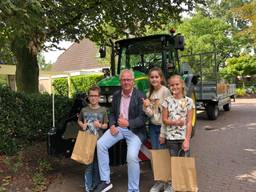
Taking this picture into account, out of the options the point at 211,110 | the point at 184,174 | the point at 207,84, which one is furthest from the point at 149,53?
the point at 211,110

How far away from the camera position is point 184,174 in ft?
18.6


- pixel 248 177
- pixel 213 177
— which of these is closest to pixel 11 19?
pixel 213 177

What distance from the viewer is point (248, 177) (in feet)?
23.5

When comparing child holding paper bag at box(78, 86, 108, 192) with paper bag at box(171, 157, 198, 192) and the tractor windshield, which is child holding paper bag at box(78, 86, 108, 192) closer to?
paper bag at box(171, 157, 198, 192)

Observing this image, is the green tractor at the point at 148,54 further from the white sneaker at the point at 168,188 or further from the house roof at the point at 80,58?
the house roof at the point at 80,58

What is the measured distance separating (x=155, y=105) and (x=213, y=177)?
1.88 m

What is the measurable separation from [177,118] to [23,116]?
13.5ft

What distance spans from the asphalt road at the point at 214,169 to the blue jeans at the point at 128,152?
23.4 inches

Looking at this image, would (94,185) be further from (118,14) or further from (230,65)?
(230,65)

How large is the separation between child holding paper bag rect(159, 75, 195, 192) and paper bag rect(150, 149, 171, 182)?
0.12 metres

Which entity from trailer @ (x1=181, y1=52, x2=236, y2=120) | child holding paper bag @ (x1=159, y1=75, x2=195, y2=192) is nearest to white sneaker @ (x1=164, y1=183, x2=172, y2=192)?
child holding paper bag @ (x1=159, y1=75, x2=195, y2=192)

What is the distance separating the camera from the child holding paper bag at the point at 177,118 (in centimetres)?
584

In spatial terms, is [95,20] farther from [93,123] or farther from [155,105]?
[155,105]

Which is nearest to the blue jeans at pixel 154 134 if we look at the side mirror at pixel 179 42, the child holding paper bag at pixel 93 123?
the child holding paper bag at pixel 93 123
